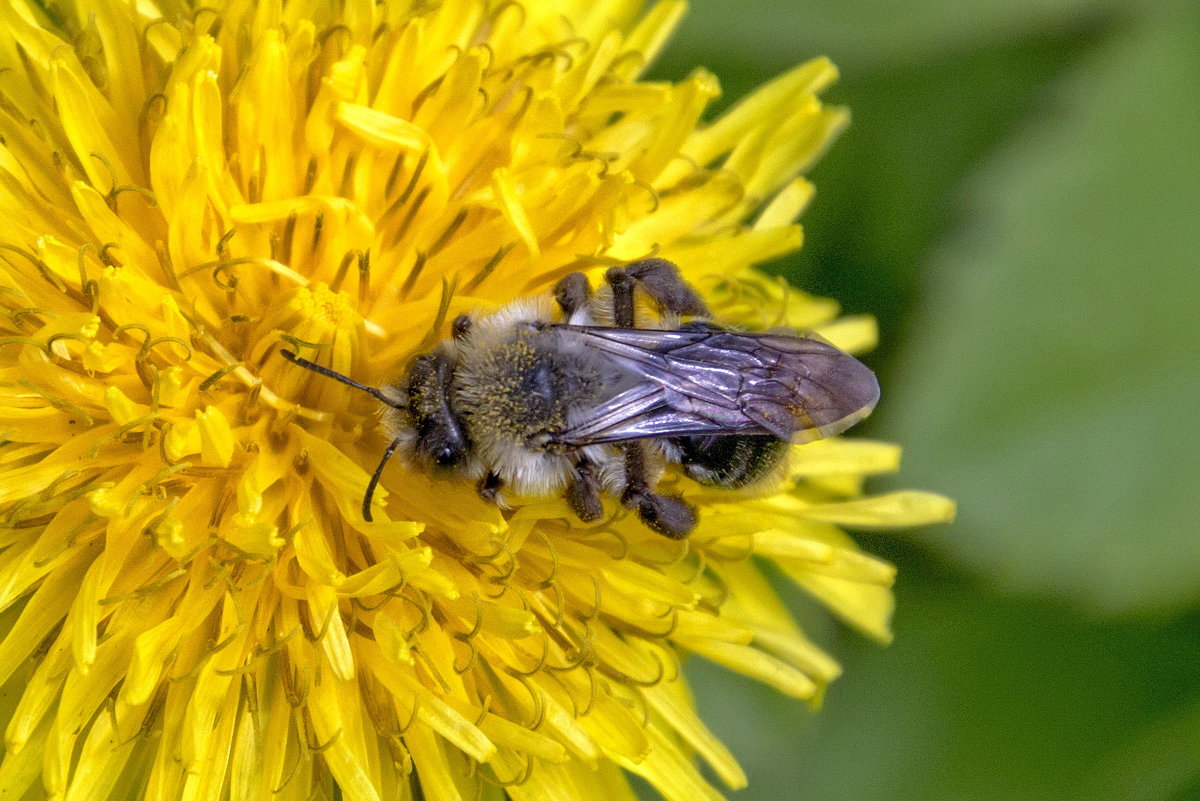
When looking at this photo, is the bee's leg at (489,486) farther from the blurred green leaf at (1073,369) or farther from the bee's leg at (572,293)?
the blurred green leaf at (1073,369)

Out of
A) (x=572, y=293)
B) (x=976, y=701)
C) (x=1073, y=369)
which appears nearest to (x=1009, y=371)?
(x=1073, y=369)

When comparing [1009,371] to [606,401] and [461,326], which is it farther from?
[461,326]

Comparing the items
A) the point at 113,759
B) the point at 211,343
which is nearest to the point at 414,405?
the point at 211,343

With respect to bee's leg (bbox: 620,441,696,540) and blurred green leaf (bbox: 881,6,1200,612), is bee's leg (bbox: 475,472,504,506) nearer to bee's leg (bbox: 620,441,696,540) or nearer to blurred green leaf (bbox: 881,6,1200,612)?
bee's leg (bbox: 620,441,696,540)

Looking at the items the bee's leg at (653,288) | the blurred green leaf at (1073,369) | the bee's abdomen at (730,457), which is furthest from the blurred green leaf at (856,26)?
the bee's abdomen at (730,457)

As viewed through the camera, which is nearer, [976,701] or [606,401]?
[606,401]

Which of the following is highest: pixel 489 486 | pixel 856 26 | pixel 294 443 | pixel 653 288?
pixel 856 26

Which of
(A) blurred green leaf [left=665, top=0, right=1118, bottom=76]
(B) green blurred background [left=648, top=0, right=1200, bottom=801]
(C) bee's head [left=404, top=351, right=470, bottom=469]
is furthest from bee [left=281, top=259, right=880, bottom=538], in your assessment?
(A) blurred green leaf [left=665, top=0, right=1118, bottom=76]
